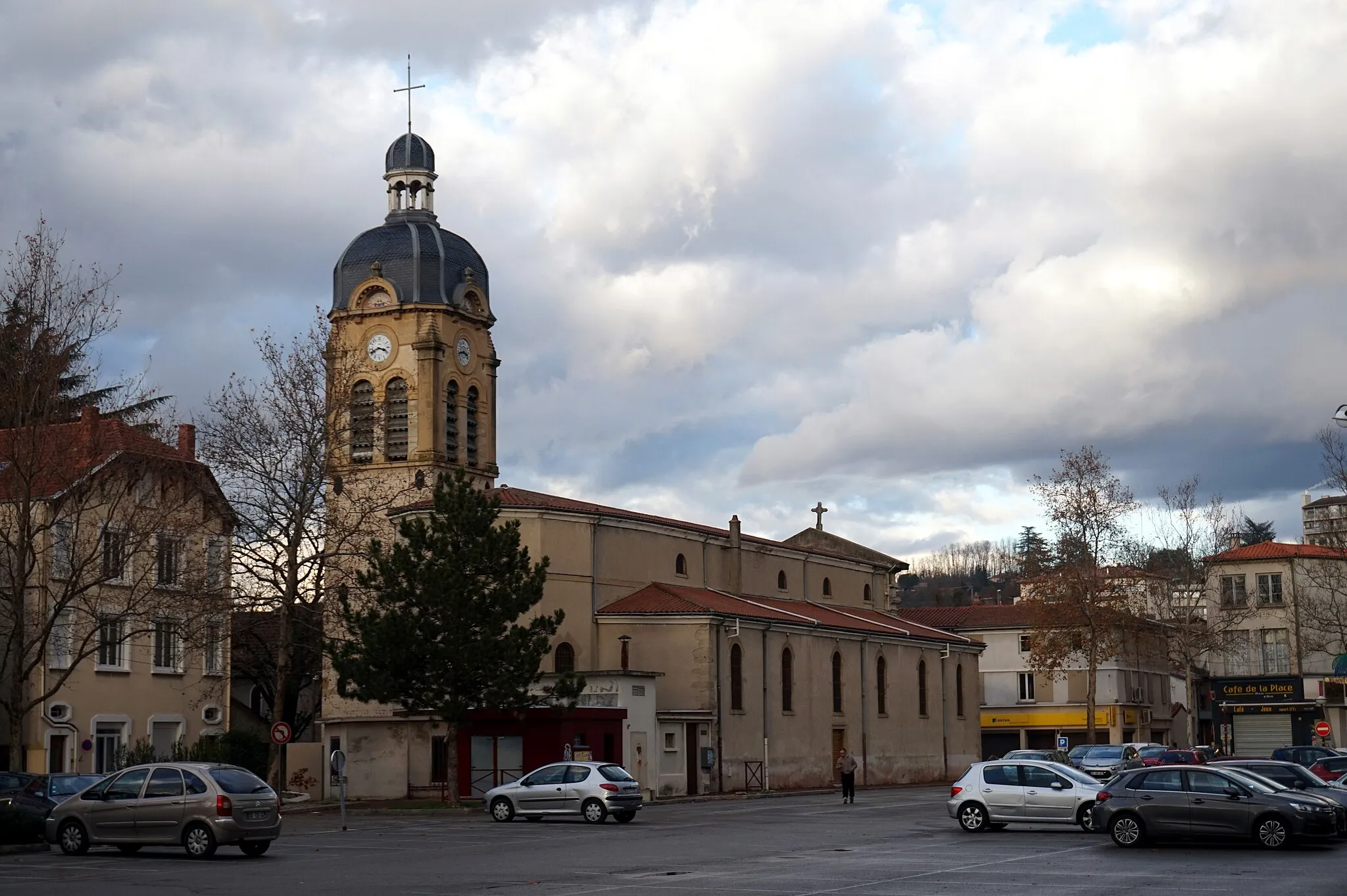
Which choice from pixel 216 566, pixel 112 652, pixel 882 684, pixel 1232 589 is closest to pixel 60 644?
pixel 112 652

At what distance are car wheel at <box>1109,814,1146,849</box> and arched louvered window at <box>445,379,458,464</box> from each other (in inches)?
1656

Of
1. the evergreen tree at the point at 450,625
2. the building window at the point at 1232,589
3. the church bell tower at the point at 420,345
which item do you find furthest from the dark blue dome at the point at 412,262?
the building window at the point at 1232,589

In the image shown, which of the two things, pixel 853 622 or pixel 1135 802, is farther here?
pixel 853 622

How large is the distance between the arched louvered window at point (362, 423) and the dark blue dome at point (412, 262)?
4.10 metres

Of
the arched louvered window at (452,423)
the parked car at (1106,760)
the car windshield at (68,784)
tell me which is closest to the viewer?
the car windshield at (68,784)

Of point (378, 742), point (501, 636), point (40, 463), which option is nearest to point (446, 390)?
point (378, 742)

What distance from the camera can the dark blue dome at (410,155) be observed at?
71188mm

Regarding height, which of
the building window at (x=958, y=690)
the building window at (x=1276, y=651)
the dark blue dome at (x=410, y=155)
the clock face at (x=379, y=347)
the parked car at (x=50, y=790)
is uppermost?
the dark blue dome at (x=410, y=155)

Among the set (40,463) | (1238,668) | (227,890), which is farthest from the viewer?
(1238,668)

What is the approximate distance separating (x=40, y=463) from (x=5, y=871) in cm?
1651

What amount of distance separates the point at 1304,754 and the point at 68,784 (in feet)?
107

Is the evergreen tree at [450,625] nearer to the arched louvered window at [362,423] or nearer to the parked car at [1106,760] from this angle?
the arched louvered window at [362,423]

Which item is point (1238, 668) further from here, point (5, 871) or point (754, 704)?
point (5, 871)

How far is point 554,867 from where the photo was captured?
24094 mm
